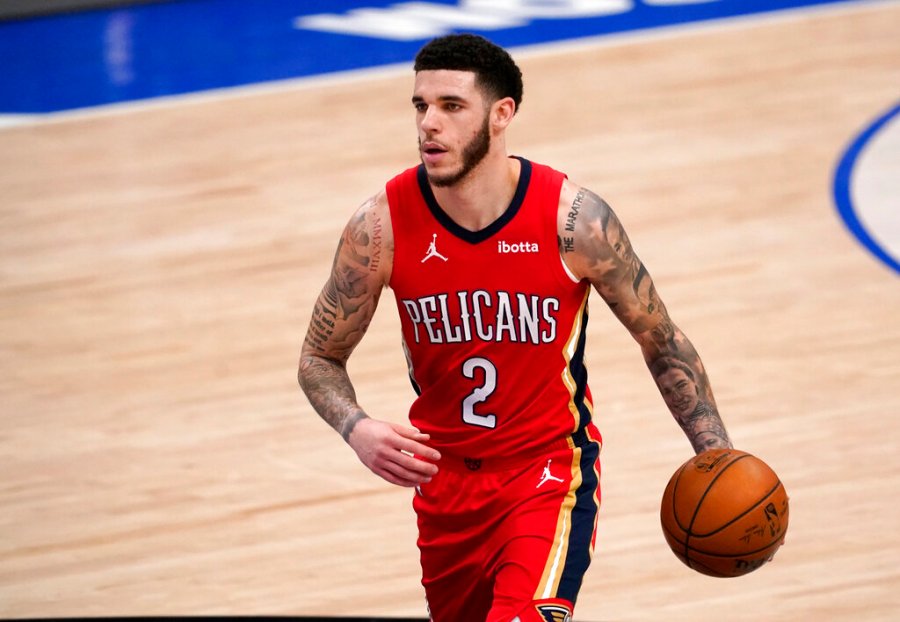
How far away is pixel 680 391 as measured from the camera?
4113 mm

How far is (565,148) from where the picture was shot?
968 cm

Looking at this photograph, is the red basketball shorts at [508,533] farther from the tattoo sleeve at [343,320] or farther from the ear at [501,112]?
the ear at [501,112]

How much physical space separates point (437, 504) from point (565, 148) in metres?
5.91

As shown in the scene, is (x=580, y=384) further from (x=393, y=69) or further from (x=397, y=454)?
(x=393, y=69)

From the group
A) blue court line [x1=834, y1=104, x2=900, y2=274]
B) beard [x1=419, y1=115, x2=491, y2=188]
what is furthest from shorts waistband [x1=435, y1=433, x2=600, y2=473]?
blue court line [x1=834, y1=104, x2=900, y2=274]

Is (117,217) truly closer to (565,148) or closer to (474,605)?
(565,148)

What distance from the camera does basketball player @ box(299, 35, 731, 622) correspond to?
3.81 metres

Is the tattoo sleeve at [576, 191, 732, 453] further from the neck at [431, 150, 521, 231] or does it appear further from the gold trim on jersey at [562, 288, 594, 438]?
the neck at [431, 150, 521, 231]

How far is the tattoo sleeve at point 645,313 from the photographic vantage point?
3893mm

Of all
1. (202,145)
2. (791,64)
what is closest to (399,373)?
(202,145)

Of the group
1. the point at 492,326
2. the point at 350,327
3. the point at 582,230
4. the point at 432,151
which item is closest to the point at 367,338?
the point at 350,327

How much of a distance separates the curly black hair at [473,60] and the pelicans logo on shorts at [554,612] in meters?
1.34

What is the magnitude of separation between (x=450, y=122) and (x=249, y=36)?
357 inches

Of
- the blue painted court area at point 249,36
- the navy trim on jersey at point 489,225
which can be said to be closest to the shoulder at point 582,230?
the navy trim on jersey at point 489,225
